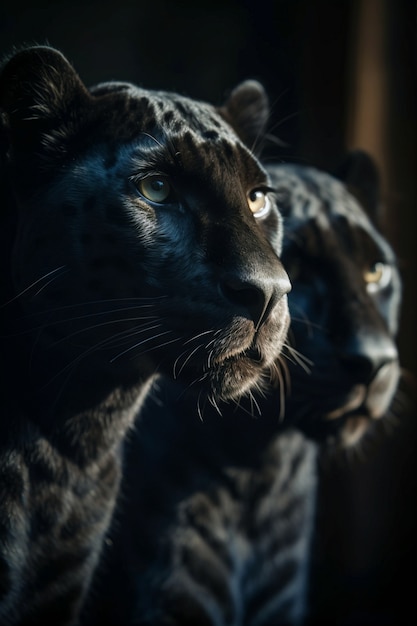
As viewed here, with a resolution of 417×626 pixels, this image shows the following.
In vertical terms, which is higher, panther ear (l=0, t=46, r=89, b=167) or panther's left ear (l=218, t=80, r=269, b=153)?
panther ear (l=0, t=46, r=89, b=167)

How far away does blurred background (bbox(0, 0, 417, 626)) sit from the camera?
3.25ft

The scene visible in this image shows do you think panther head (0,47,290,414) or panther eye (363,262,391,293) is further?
panther eye (363,262,391,293)

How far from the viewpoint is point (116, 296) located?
0.83 m

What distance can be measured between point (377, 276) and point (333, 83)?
0.39m

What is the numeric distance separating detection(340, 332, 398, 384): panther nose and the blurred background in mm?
236

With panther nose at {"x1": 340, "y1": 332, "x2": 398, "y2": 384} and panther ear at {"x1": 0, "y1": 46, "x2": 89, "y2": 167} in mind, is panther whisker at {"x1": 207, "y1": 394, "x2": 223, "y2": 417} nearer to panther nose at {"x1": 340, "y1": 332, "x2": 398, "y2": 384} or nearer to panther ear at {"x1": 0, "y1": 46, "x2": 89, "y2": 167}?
panther nose at {"x1": 340, "y1": 332, "x2": 398, "y2": 384}

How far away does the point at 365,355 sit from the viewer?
104cm

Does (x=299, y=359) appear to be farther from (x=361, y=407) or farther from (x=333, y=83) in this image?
(x=333, y=83)

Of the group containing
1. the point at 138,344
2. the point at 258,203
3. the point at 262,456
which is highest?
the point at 258,203

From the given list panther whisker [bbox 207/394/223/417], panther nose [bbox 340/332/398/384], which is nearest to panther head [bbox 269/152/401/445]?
panther nose [bbox 340/332/398/384]

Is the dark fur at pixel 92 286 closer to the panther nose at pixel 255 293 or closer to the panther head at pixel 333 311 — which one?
the panther nose at pixel 255 293

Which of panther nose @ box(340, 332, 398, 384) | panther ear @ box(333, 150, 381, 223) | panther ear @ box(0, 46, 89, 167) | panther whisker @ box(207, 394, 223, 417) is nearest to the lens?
panther ear @ box(0, 46, 89, 167)

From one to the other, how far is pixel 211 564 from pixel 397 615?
0.50 m

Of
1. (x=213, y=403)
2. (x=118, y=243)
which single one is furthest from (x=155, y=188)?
(x=213, y=403)
